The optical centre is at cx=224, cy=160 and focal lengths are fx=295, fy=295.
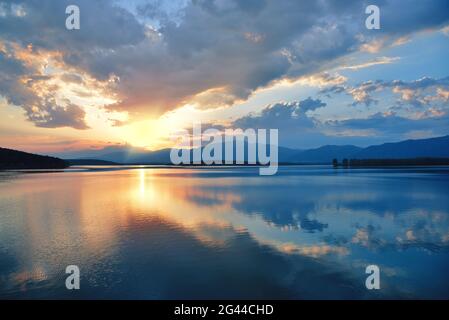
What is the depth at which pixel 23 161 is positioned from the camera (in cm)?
14925

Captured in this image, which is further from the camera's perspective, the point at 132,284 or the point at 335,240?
the point at 335,240

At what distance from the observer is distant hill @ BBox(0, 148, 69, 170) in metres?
142

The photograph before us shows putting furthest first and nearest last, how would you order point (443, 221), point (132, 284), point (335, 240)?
point (443, 221)
point (335, 240)
point (132, 284)

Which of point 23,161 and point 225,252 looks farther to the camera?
point 23,161

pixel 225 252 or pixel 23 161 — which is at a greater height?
pixel 23 161

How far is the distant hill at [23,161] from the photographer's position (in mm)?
142125

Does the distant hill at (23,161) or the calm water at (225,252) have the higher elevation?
the distant hill at (23,161)

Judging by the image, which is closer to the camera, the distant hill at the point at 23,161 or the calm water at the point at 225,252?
the calm water at the point at 225,252

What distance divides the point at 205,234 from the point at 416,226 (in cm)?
1297

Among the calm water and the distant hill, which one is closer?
the calm water

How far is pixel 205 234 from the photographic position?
16328 mm
